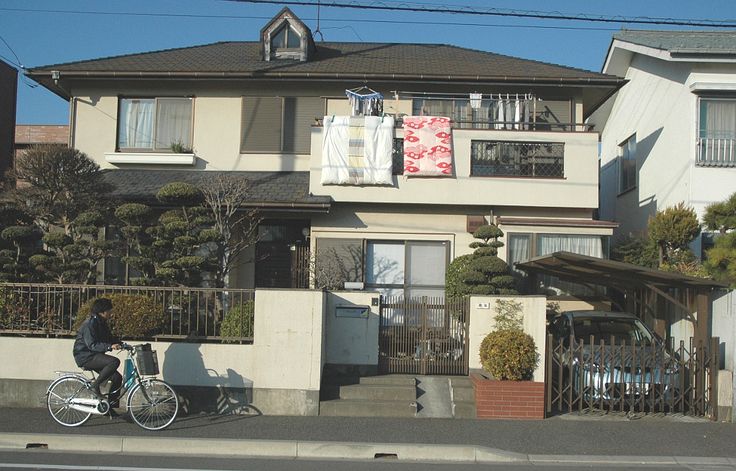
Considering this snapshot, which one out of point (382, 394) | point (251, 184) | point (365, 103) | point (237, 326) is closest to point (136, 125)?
point (251, 184)

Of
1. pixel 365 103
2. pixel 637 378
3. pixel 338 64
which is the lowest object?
pixel 637 378

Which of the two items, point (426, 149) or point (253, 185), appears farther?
point (253, 185)

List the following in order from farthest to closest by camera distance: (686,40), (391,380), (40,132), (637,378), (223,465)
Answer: (40,132), (686,40), (391,380), (637,378), (223,465)

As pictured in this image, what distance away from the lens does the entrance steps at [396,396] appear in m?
10.3

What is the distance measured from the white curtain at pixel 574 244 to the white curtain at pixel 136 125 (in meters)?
9.83

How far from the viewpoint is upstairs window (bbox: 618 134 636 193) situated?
19.2m

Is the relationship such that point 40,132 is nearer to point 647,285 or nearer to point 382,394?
point 382,394

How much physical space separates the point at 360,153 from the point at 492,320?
5.50m

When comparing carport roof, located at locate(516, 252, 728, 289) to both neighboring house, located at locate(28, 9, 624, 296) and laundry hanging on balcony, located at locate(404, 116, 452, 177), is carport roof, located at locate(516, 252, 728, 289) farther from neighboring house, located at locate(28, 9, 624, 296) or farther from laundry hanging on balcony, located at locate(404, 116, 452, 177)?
laundry hanging on balcony, located at locate(404, 116, 452, 177)

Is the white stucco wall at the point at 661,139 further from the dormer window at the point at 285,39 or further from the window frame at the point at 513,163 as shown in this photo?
the dormer window at the point at 285,39

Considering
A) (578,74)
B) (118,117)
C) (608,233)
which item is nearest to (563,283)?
(608,233)

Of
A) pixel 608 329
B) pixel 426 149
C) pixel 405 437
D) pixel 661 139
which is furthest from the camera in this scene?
pixel 661 139

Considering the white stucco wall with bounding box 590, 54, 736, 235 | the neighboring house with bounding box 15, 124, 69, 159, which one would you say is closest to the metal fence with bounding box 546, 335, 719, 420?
the white stucco wall with bounding box 590, 54, 736, 235

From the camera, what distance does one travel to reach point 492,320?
36.4ft
